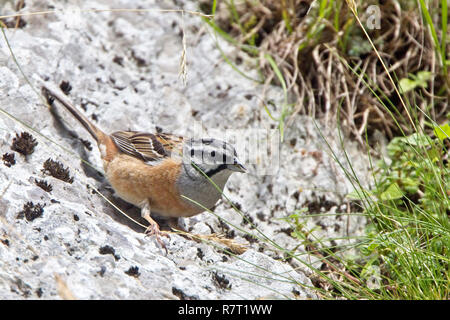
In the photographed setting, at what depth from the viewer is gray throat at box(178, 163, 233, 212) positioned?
455 cm

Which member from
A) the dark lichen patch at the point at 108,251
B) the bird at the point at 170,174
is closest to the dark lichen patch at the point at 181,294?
the dark lichen patch at the point at 108,251

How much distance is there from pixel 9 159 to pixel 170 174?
1.29 metres

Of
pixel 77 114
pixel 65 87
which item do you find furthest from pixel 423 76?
pixel 65 87

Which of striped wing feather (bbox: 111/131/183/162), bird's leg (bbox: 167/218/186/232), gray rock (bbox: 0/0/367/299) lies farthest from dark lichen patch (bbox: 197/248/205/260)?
striped wing feather (bbox: 111/131/183/162)

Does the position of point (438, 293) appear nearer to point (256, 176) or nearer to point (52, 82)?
point (256, 176)

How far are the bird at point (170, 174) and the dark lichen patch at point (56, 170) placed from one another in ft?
1.44

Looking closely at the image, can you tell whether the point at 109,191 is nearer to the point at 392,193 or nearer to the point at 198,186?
the point at 198,186

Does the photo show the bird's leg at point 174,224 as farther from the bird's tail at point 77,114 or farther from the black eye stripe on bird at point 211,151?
the bird's tail at point 77,114

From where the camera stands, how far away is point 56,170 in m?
4.36

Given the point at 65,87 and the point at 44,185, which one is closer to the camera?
the point at 44,185

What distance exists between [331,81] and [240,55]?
1.10m

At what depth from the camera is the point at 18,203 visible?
3834 millimetres

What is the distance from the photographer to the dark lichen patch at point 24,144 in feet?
14.1

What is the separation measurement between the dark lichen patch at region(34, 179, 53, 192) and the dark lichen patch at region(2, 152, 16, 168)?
239 millimetres
